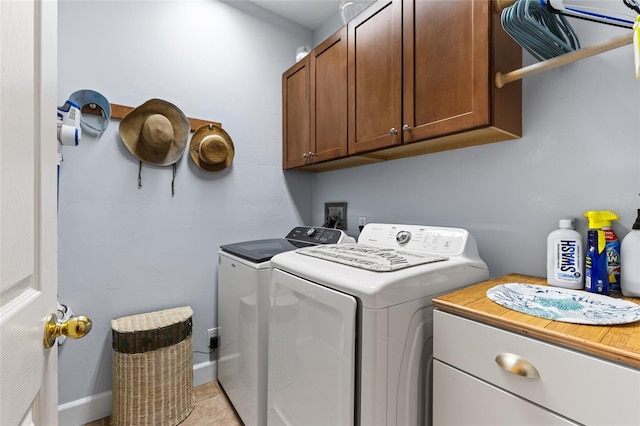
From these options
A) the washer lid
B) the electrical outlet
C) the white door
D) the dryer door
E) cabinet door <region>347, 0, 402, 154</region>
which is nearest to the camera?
the white door

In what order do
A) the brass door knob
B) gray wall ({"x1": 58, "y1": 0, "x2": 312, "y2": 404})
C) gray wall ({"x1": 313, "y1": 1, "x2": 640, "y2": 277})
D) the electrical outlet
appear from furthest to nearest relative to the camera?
the electrical outlet
gray wall ({"x1": 58, "y1": 0, "x2": 312, "y2": 404})
gray wall ({"x1": 313, "y1": 1, "x2": 640, "y2": 277})
the brass door knob

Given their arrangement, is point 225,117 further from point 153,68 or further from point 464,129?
point 464,129

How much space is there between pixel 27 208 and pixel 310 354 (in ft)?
3.15

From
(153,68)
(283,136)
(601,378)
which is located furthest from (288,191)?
(601,378)

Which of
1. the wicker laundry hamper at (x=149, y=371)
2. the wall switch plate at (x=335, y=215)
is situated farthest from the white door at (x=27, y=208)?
the wall switch plate at (x=335, y=215)

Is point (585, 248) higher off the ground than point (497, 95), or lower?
lower

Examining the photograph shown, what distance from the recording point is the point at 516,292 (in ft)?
3.43

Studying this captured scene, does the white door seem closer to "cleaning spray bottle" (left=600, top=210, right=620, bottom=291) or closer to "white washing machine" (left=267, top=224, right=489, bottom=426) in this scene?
"white washing machine" (left=267, top=224, right=489, bottom=426)

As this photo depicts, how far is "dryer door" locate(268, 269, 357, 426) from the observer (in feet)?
3.18

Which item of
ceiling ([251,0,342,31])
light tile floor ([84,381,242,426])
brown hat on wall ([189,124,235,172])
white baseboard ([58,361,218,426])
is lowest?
light tile floor ([84,381,242,426])

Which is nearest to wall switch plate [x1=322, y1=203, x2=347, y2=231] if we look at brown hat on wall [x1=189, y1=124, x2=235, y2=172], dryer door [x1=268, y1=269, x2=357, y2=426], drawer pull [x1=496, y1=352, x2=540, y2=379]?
brown hat on wall [x1=189, y1=124, x2=235, y2=172]

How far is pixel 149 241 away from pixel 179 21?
1519 mm

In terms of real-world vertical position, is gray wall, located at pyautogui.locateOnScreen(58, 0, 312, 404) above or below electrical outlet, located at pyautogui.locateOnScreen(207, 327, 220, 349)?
above

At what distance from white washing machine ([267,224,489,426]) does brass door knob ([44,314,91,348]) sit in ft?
2.21
